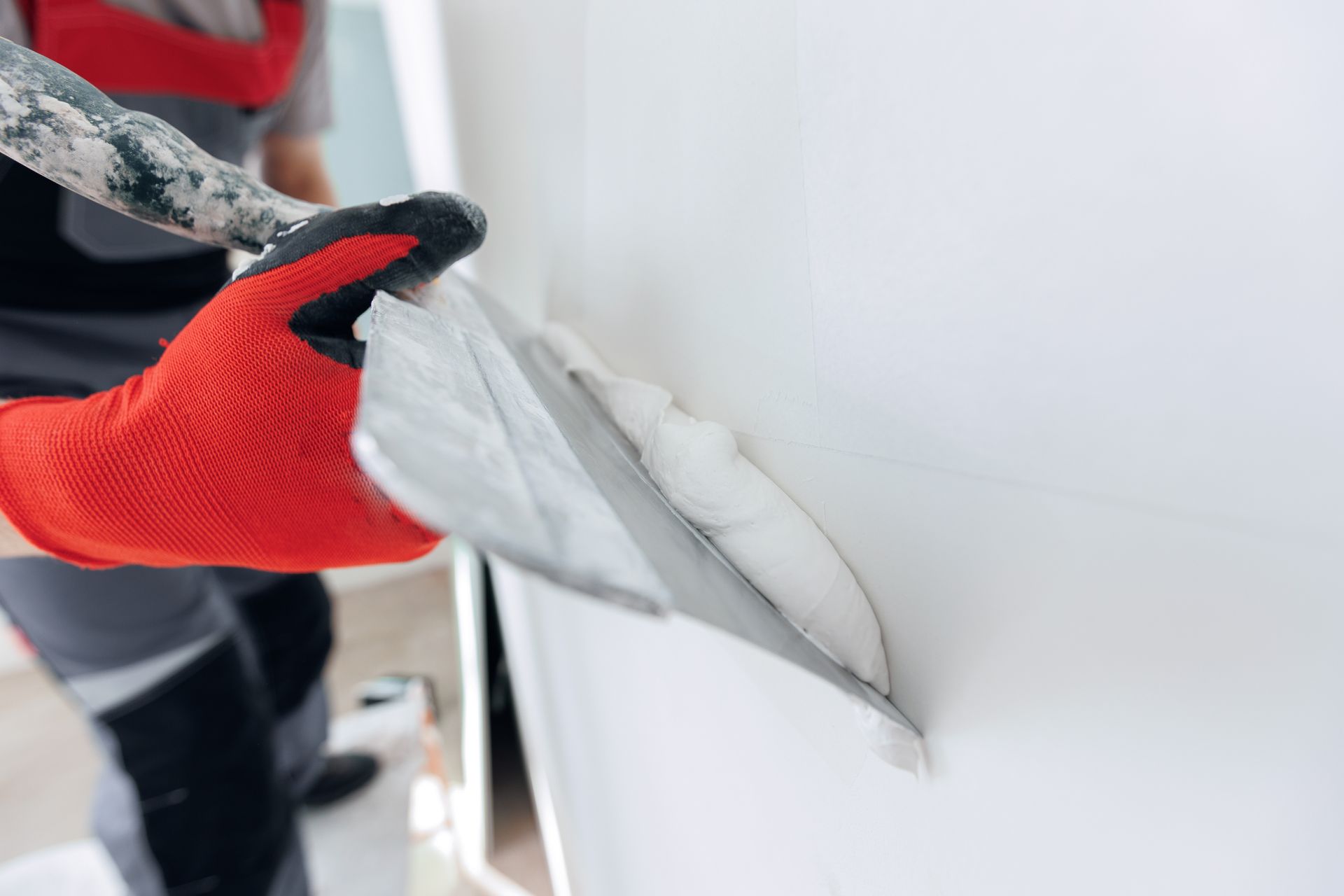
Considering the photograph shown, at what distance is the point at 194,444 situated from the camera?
1.16 feet

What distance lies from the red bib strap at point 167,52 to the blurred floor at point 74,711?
156cm

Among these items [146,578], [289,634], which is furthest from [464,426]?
[289,634]

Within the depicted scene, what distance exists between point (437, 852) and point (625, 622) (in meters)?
1.13

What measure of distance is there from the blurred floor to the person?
75 cm

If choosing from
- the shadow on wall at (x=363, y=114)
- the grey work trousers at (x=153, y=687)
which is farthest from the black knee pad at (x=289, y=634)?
the shadow on wall at (x=363, y=114)

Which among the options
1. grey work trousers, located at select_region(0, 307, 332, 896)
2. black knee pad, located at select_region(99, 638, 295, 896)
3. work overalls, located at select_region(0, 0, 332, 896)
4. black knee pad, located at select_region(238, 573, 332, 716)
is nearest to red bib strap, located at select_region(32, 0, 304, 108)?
work overalls, located at select_region(0, 0, 332, 896)

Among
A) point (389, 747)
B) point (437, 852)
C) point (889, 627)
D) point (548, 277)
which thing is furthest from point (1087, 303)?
point (389, 747)

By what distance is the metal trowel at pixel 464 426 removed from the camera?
0.15 metres

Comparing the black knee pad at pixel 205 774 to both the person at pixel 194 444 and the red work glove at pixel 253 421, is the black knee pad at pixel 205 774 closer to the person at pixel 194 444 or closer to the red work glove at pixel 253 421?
the person at pixel 194 444

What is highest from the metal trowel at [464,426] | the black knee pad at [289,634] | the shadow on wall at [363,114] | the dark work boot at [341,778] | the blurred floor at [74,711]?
the shadow on wall at [363,114]

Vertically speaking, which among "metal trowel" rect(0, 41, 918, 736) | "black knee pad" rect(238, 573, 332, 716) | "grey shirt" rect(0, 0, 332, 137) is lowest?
"black knee pad" rect(238, 573, 332, 716)

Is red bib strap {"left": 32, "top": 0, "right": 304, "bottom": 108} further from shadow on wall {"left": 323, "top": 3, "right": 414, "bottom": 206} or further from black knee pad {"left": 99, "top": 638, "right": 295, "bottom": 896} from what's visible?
shadow on wall {"left": 323, "top": 3, "right": 414, "bottom": 206}

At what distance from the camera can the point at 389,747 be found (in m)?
1.63

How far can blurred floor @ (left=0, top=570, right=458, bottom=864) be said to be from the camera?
5.21 feet
